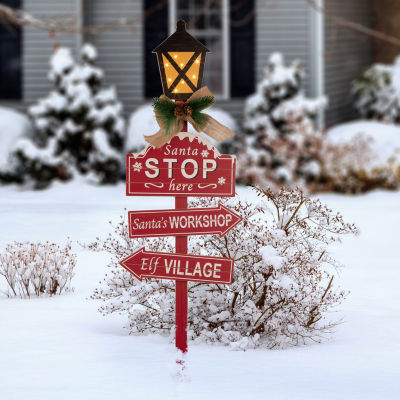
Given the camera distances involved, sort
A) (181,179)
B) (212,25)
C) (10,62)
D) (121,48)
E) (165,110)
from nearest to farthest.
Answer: (181,179) → (165,110) → (212,25) → (121,48) → (10,62)

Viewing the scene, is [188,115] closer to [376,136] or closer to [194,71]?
[194,71]

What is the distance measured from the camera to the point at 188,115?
5.91 meters

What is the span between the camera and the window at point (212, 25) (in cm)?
1532

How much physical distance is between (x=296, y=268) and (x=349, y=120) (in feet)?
40.6

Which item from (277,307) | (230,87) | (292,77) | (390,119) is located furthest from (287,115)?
(277,307)

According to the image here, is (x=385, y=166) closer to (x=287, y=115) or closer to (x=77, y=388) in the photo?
(x=287, y=115)

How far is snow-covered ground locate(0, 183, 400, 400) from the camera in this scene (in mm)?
5258

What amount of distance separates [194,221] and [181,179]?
29 centimetres

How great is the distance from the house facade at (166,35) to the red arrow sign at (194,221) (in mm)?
9534

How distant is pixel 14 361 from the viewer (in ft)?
18.7

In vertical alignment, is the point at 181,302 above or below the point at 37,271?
above

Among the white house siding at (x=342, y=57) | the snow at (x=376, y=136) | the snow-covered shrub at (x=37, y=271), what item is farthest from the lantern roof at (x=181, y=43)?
the white house siding at (x=342, y=57)

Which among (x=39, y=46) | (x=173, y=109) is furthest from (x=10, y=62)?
(x=173, y=109)

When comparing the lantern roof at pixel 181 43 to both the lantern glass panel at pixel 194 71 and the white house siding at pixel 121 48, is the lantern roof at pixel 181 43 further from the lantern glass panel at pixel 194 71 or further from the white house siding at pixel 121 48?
the white house siding at pixel 121 48
